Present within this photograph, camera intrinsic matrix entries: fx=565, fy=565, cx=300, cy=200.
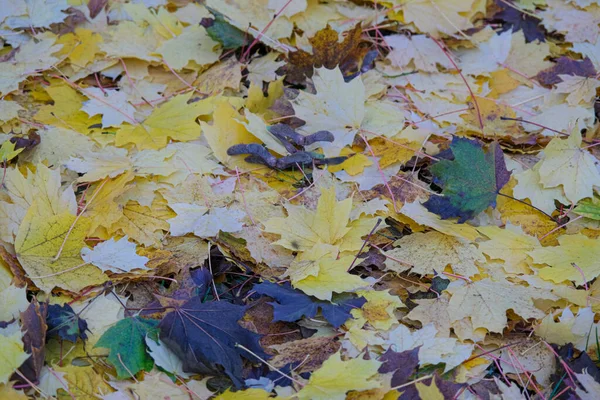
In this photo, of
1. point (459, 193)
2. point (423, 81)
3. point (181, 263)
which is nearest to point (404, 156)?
point (459, 193)

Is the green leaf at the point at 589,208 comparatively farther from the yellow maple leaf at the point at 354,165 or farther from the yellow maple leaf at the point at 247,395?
the yellow maple leaf at the point at 247,395

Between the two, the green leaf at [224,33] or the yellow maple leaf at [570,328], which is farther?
the green leaf at [224,33]

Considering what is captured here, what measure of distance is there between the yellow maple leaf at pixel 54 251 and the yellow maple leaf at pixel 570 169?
3.97 feet

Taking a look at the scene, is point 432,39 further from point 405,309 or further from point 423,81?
point 405,309

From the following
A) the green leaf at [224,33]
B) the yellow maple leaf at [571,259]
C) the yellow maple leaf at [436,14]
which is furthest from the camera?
the yellow maple leaf at [436,14]

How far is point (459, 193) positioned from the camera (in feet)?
4.83

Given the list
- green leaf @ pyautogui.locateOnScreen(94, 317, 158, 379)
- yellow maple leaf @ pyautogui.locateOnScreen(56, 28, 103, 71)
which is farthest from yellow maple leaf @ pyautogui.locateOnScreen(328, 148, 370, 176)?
yellow maple leaf @ pyautogui.locateOnScreen(56, 28, 103, 71)

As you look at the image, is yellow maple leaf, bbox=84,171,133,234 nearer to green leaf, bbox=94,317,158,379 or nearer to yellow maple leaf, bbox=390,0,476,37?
green leaf, bbox=94,317,158,379

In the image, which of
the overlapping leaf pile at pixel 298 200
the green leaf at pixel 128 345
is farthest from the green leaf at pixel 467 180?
the green leaf at pixel 128 345

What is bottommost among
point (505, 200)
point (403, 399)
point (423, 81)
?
point (403, 399)

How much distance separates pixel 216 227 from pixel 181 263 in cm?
13

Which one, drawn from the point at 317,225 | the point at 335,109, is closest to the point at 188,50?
the point at 335,109

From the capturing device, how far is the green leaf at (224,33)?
1.91 meters

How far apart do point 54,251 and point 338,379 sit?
73cm
